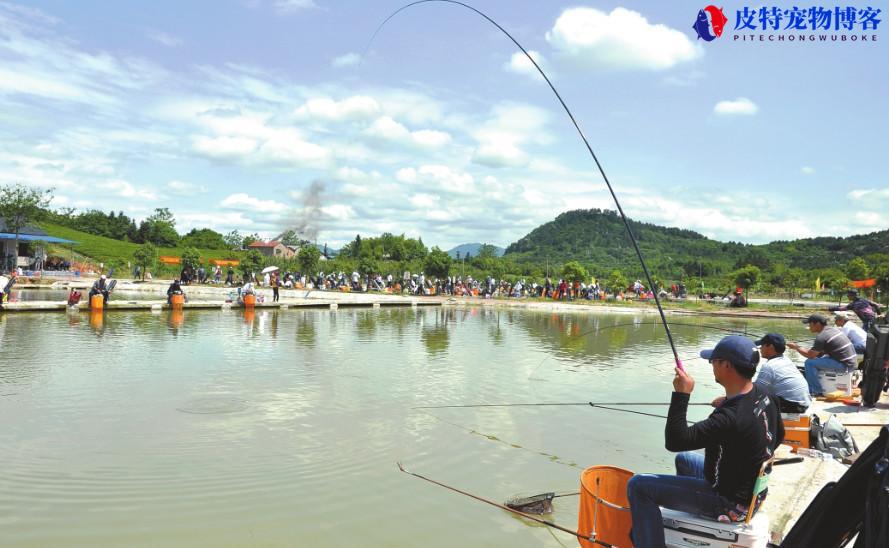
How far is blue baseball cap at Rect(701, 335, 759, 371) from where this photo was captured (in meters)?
3.51

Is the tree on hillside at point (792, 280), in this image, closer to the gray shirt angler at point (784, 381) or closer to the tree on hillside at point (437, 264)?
the tree on hillside at point (437, 264)

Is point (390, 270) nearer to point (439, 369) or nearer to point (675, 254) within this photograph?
point (439, 369)

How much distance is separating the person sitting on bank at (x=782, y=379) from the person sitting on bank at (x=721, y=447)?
2948mm

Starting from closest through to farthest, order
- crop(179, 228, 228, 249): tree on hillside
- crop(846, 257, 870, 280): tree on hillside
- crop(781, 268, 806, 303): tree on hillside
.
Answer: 1. crop(846, 257, 870, 280): tree on hillside
2. crop(781, 268, 806, 303): tree on hillside
3. crop(179, 228, 228, 249): tree on hillside

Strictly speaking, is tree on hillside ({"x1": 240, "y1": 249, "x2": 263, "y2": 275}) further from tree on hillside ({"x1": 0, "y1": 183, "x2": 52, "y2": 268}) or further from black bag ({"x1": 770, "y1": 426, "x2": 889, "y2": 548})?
black bag ({"x1": 770, "y1": 426, "x2": 889, "y2": 548})

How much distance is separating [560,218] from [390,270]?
462 ft

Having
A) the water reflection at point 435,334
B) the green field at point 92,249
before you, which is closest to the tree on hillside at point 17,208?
the green field at point 92,249

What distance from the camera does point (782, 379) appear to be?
6.39m

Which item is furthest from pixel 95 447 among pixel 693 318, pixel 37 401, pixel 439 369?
pixel 693 318

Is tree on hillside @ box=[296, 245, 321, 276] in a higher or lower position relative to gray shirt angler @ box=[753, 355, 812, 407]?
higher

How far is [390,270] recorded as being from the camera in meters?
56.3

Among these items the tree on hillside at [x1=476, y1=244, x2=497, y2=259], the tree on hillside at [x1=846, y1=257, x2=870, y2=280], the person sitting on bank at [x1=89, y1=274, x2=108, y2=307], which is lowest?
the person sitting on bank at [x1=89, y1=274, x2=108, y2=307]

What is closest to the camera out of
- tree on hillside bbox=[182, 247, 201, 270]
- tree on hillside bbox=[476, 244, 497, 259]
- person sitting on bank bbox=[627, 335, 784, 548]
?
person sitting on bank bbox=[627, 335, 784, 548]

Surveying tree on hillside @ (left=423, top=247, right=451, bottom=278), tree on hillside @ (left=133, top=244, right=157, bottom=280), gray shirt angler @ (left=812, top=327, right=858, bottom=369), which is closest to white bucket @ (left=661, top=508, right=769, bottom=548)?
gray shirt angler @ (left=812, top=327, right=858, bottom=369)
